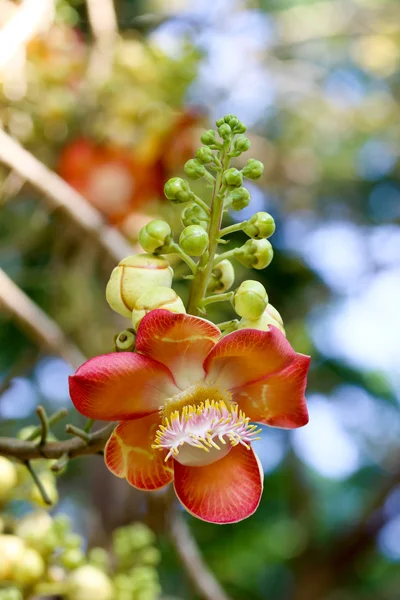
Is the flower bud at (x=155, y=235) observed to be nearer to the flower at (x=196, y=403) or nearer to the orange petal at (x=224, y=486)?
the flower at (x=196, y=403)

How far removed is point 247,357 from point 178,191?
0.13 metres

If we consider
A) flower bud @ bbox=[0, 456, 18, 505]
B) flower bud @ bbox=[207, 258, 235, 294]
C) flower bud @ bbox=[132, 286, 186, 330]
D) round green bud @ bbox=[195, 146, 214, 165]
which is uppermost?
round green bud @ bbox=[195, 146, 214, 165]

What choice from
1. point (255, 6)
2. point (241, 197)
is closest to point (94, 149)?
point (255, 6)

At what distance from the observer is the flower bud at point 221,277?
0.56 m

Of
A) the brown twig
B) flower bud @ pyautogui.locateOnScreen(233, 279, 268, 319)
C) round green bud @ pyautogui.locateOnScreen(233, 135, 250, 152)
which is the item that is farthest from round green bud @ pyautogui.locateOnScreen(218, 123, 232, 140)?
the brown twig

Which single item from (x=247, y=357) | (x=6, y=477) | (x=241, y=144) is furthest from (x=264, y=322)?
(x=6, y=477)

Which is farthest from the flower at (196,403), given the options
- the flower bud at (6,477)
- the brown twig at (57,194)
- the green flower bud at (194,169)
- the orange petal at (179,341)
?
the brown twig at (57,194)

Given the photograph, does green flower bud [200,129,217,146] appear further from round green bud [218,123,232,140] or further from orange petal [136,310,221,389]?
orange petal [136,310,221,389]

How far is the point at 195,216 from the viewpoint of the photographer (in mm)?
524

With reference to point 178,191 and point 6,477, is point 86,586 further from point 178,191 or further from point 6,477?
point 178,191

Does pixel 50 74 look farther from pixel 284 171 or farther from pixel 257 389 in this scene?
pixel 257 389

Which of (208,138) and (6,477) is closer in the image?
(208,138)

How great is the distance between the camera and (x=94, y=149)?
1.51 metres

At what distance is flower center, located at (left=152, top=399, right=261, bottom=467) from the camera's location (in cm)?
51
